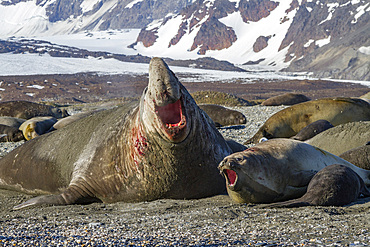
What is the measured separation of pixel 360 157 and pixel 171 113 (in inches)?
100

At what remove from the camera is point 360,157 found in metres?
5.04

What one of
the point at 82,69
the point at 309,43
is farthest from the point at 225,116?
the point at 309,43

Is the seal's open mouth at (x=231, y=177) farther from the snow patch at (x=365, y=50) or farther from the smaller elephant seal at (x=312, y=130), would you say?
the snow patch at (x=365, y=50)

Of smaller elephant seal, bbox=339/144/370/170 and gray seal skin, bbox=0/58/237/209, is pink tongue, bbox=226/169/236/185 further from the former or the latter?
smaller elephant seal, bbox=339/144/370/170

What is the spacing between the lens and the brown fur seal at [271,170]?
3.64 meters

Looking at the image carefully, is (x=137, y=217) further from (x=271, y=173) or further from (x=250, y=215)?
(x=271, y=173)

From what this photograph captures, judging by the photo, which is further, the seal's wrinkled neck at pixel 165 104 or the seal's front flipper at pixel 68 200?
the seal's front flipper at pixel 68 200

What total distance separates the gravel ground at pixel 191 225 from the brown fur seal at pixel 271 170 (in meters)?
0.18

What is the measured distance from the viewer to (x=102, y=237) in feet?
8.66

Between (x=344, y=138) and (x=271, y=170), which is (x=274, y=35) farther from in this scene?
(x=271, y=170)

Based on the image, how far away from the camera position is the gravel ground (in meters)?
2.44

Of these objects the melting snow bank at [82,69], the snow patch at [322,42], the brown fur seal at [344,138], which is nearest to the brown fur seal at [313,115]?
the brown fur seal at [344,138]

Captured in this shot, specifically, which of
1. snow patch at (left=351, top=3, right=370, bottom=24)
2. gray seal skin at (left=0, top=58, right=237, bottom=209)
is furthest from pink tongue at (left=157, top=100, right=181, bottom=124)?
snow patch at (left=351, top=3, right=370, bottom=24)

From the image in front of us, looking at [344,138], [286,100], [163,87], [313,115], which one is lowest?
[286,100]
